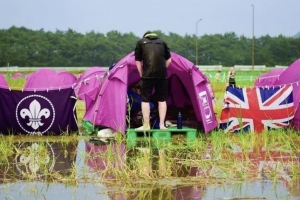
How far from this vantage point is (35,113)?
1242 centimetres

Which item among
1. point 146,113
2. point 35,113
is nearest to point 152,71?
point 146,113

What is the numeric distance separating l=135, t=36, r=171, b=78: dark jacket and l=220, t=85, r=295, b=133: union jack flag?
1529 millimetres

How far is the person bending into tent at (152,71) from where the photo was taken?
11414 mm

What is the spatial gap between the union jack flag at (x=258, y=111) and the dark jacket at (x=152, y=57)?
5.02ft

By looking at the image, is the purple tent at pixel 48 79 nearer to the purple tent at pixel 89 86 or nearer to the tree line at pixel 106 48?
the purple tent at pixel 89 86

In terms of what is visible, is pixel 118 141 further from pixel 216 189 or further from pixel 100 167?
pixel 216 189

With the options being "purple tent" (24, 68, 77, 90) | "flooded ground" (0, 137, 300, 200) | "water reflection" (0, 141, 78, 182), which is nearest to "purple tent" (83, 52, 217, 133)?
"water reflection" (0, 141, 78, 182)

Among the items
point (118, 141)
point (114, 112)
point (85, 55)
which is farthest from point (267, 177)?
point (85, 55)

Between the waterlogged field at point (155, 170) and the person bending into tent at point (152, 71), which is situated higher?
the person bending into tent at point (152, 71)

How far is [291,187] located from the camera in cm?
721

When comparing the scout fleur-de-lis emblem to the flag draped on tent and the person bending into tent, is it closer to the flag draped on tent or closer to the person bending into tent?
the flag draped on tent

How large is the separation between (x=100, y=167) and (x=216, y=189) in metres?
1.82

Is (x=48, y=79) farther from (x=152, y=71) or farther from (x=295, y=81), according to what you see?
(x=152, y=71)

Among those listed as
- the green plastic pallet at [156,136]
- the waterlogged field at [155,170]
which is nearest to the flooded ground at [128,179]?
the waterlogged field at [155,170]
